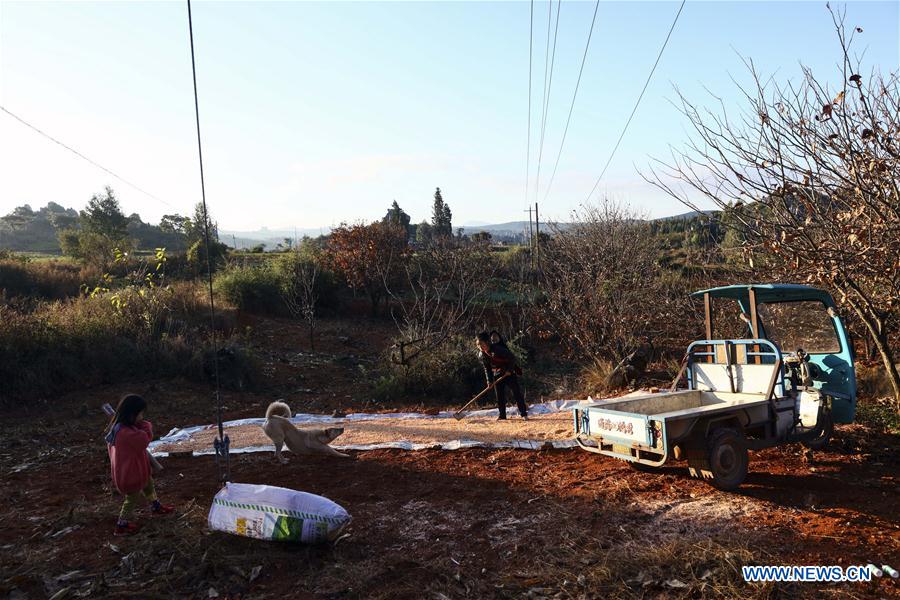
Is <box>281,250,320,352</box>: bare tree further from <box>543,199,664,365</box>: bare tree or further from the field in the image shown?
the field

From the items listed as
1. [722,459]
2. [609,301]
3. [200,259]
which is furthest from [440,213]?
[722,459]

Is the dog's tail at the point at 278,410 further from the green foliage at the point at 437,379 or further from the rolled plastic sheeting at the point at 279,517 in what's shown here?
the green foliage at the point at 437,379

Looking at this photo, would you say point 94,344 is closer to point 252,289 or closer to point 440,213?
point 252,289

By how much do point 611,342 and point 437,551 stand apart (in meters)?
10.1

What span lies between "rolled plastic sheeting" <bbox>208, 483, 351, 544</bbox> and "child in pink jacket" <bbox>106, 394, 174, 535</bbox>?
0.96m

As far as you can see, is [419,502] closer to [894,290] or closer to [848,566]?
[848,566]

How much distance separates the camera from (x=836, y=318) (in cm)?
700

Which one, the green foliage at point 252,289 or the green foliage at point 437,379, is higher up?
the green foliage at point 252,289

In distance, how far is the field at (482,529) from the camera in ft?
13.5

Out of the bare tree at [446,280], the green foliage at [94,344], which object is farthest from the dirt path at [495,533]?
the bare tree at [446,280]

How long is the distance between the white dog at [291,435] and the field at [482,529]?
0.20 m

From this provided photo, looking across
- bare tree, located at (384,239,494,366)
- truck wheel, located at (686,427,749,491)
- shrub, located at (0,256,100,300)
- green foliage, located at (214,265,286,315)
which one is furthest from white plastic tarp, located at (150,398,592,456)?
shrub, located at (0,256,100,300)

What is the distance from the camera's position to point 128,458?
17.2 feet

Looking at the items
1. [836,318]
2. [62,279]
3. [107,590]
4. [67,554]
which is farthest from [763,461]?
[62,279]
